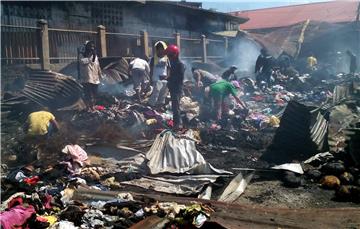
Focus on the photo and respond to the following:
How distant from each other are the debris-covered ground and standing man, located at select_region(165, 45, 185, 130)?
0.46 meters

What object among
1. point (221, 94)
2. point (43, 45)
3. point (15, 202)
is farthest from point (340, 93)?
point (15, 202)

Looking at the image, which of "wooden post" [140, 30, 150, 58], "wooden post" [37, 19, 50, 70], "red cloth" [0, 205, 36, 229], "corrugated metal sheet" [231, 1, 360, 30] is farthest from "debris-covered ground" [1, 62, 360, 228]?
"corrugated metal sheet" [231, 1, 360, 30]

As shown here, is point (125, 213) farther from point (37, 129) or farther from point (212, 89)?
point (212, 89)

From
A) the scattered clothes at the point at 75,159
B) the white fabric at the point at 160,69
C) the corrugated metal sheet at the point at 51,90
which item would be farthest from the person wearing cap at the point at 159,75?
the scattered clothes at the point at 75,159

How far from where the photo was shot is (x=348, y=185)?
5742mm

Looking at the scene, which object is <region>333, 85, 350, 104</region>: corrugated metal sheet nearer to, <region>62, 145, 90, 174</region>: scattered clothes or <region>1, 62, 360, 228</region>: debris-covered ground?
<region>1, 62, 360, 228</region>: debris-covered ground

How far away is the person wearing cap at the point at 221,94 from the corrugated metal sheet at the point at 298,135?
2359mm

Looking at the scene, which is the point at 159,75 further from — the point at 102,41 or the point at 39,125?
the point at 102,41

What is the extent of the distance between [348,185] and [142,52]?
40.3 feet

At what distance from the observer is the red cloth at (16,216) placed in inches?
160

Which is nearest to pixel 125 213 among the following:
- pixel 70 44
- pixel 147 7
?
pixel 70 44

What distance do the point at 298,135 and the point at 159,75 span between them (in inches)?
198

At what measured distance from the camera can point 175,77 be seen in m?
9.55

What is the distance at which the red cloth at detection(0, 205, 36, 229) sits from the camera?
160 inches
